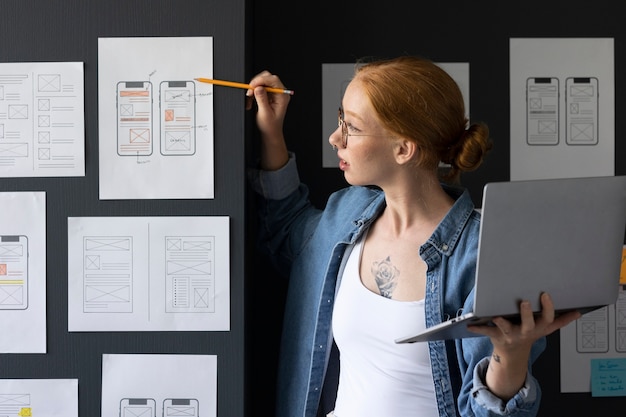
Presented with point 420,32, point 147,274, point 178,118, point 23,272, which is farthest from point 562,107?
point 23,272

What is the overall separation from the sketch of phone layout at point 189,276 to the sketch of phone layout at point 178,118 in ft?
0.62

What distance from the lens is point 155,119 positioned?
1649 mm

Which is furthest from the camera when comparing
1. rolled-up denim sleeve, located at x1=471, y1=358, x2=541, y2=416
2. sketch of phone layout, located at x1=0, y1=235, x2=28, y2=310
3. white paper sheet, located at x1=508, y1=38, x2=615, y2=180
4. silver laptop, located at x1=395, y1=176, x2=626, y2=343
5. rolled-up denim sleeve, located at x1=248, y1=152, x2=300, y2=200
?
white paper sheet, located at x1=508, y1=38, x2=615, y2=180

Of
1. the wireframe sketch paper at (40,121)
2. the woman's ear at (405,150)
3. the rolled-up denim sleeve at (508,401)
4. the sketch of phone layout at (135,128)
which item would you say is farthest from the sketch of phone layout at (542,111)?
the wireframe sketch paper at (40,121)

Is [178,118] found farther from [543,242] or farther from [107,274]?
[543,242]

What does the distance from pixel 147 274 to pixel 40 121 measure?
0.39 meters

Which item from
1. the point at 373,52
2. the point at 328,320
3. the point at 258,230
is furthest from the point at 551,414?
the point at 373,52

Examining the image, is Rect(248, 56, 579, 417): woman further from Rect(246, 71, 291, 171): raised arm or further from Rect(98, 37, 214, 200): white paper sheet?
Rect(98, 37, 214, 200): white paper sheet

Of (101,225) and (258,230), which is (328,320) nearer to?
(258,230)

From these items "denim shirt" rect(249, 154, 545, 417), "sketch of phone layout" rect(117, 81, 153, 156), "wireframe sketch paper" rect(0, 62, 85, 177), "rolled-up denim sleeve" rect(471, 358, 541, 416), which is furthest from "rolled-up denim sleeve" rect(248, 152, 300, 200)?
"rolled-up denim sleeve" rect(471, 358, 541, 416)

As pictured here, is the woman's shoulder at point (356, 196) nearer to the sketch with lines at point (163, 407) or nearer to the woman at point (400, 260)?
the woman at point (400, 260)

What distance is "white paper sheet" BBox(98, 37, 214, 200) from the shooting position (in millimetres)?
1636

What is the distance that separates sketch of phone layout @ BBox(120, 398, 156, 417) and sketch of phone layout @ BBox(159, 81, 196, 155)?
52 cm

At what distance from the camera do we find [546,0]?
6.40 feet
